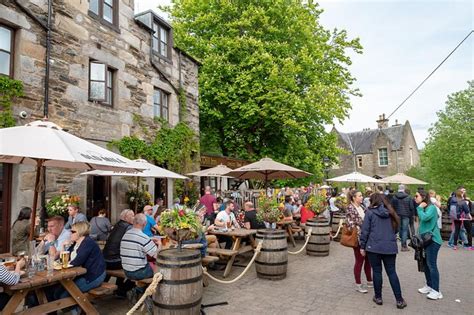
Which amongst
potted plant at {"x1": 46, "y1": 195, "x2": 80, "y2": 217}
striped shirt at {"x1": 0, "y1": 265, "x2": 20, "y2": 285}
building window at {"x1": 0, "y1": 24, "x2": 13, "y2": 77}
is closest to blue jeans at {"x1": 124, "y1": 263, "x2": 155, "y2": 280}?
striped shirt at {"x1": 0, "y1": 265, "x2": 20, "y2": 285}

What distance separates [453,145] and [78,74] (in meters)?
27.0

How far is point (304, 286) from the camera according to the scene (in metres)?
6.02

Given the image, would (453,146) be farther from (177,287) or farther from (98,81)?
(177,287)

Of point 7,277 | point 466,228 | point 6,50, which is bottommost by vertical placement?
point 466,228

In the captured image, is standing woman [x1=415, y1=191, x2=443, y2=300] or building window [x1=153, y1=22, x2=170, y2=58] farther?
building window [x1=153, y1=22, x2=170, y2=58]

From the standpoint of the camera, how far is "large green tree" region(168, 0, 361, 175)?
16641 millimetres

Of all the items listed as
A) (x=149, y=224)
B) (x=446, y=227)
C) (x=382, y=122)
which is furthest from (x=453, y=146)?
(x=149, y=224)

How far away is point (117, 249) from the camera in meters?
5.37

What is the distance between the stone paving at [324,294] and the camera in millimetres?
4891

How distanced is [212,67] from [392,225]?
14.2 m

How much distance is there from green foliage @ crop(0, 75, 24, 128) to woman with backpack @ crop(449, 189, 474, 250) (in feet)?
41.6

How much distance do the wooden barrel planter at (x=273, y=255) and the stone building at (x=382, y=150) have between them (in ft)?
108

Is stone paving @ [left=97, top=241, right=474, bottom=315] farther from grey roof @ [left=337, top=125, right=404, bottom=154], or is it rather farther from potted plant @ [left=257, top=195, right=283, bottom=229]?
grey roof @ [left=337, top=125, right=404, bottom=154]

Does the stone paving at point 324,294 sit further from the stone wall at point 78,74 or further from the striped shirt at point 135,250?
the stone wall at point 78,74
